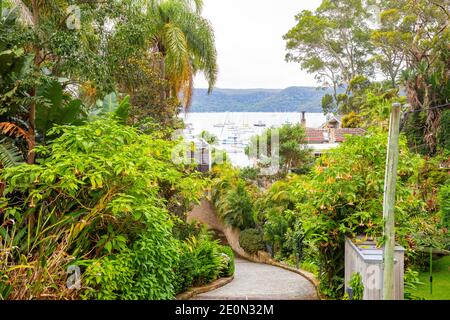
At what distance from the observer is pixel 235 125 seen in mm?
12164

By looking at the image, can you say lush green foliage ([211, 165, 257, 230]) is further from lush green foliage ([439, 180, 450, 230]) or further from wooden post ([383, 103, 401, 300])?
wooden post ([383, 103, 401, 300])

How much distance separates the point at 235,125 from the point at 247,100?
7.87 ft

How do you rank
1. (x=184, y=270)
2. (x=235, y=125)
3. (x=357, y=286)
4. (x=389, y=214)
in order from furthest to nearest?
(x=235, y=125) < (x=184, y=270) < (x=357, y=286) < (x=389, y=214)

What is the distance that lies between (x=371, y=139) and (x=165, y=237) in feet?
6.72

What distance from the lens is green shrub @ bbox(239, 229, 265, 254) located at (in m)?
11.0

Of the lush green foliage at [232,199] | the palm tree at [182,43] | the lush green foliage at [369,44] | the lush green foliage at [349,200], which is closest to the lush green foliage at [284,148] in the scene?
the lush green foliage at [232,199]

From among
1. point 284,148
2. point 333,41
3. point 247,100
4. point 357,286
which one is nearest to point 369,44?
point 333,41

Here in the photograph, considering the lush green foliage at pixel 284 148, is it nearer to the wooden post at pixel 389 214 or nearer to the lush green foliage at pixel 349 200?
the lush green foliage at pixel 349 200

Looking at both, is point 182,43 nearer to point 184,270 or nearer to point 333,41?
point 184,270

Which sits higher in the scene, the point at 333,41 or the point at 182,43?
the point at 333,41

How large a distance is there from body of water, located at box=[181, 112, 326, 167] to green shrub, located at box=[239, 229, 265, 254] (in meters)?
2.27

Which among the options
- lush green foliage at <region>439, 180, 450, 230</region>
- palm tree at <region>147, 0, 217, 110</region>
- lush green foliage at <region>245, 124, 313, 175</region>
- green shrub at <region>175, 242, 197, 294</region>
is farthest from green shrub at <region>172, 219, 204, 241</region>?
lush green foliage at <region>245, 124, 313, 175</region>

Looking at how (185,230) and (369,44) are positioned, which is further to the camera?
(369,44)

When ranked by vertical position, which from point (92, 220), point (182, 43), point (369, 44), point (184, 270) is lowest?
point (184, 270)
